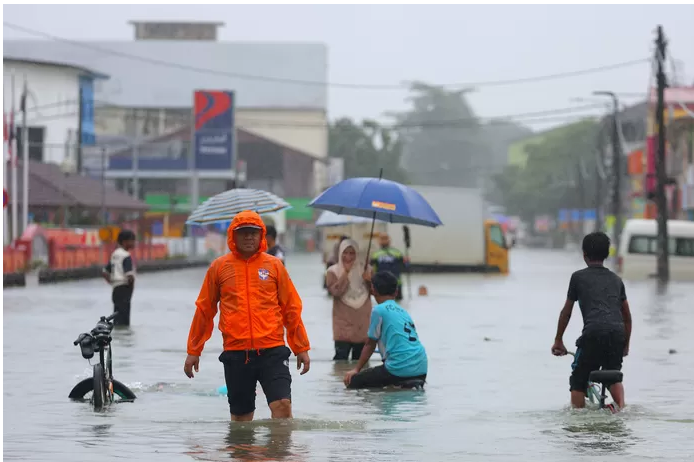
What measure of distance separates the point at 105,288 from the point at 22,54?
92177 mm

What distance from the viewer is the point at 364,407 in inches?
521

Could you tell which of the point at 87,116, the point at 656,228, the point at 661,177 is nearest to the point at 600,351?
the point at 661,177

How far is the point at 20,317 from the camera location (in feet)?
87.7

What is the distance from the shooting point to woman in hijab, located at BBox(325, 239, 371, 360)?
17.0 metres

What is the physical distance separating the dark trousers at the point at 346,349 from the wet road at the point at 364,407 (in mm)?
310

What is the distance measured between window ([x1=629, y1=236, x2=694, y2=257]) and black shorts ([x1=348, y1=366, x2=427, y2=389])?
3946 centimetres

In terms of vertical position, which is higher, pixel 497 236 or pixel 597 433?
pixel 497 236

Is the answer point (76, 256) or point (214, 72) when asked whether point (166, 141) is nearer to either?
point (214, 72)

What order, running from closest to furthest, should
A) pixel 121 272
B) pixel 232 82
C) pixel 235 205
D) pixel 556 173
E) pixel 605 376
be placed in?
pixel 605 376
pixel 235 205
pixel 121 272
pixel 232 82
pixel 556 173

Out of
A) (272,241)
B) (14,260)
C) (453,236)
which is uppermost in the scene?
(272,241)

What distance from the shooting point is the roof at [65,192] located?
208 feet

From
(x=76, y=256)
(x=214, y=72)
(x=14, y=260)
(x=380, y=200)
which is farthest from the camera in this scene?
(x=214, y=72)

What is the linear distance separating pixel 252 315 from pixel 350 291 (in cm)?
708

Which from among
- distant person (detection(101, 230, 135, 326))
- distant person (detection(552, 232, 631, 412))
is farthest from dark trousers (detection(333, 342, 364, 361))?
distant person (detection(552, 232, 631, 412))
